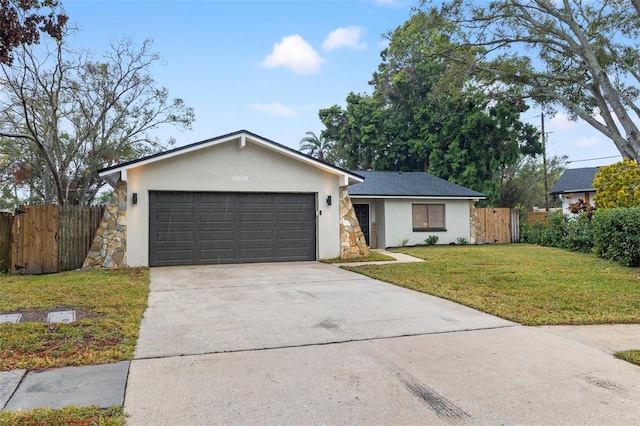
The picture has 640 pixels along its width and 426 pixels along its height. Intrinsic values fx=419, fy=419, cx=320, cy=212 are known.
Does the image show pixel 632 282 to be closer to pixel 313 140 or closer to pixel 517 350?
pixel 517 350

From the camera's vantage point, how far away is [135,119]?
20312 millimetres

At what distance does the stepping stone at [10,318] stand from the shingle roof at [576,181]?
27.2m

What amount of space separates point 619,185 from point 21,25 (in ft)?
58.7

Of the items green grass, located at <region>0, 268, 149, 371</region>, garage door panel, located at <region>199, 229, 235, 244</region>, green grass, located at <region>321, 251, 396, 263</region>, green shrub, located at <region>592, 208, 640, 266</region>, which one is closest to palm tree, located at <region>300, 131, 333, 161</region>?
green grass, located at <region>321, 251, 396, 263</region>

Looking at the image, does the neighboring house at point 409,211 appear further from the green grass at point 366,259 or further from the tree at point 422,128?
the tree at point 422,128

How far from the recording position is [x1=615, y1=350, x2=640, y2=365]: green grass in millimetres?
3929

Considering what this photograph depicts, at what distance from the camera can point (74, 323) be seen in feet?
16.9

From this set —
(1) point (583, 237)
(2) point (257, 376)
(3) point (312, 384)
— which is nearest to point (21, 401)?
(2) point (257, 376)

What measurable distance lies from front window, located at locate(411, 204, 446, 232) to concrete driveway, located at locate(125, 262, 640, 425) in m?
11.8

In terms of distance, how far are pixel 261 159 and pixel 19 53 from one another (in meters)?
8.64

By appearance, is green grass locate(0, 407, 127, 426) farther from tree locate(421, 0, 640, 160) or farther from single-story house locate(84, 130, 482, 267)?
tree locate(421, 0, 640, 160)

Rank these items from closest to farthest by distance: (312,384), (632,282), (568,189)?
(312,384) → (632,282) → (568,189)

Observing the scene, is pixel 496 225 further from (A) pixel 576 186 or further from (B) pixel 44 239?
(B) pixel 44 239

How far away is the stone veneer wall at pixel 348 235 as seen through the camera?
1304cm
